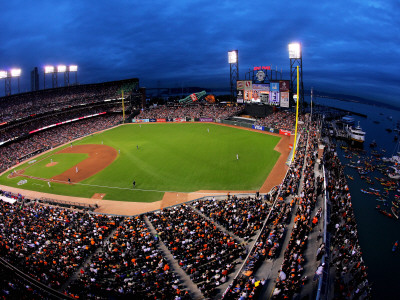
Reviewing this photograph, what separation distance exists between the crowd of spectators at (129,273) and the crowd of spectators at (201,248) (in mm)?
923

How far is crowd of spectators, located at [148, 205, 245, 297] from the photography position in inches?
504

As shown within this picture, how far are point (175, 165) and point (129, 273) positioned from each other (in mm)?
23258

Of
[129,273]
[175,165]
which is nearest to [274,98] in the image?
[175,165]

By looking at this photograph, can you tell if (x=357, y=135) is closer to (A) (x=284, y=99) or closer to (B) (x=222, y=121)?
(A) (x=284, y=99)

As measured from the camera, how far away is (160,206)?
25.5 meters

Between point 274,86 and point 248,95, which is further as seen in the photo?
point 248,95

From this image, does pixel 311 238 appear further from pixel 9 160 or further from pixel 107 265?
pixel 9 160

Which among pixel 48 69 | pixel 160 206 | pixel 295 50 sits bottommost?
pixel 160 206

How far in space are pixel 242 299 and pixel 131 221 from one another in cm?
1219

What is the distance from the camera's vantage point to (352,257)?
14.7 m

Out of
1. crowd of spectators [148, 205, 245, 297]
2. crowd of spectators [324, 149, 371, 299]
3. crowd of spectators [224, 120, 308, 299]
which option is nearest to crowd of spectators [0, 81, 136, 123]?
crowd of spectators [148, 205, 245, 297]

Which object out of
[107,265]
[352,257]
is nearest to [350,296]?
[352,257]

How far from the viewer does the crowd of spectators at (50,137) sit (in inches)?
1802

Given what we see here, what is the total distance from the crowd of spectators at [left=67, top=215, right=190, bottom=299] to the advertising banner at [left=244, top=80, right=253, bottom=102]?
164 ft
